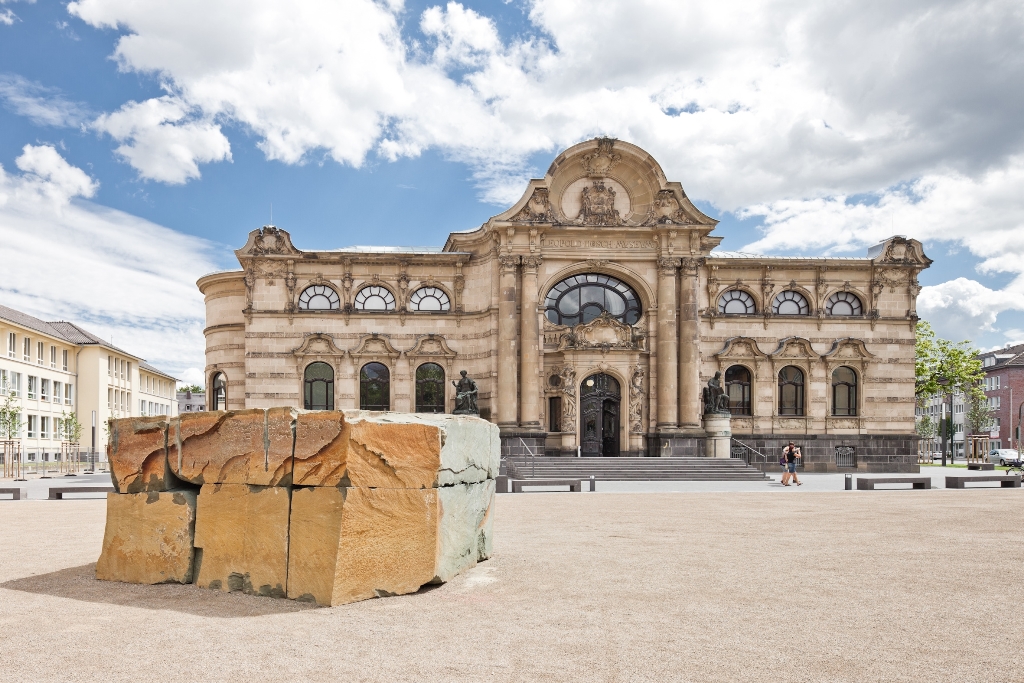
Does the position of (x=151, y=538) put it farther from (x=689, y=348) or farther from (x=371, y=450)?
(x=689, y=348)

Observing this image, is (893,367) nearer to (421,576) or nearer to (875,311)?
(875,311)

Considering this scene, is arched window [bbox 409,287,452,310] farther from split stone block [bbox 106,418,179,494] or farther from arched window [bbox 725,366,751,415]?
split stone block [bbox 106,418,179,494]

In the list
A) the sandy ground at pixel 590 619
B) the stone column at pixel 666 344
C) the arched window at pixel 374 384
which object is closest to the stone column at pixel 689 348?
the stone column at pixel 666 344

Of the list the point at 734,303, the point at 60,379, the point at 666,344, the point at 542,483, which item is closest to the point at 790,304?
the point at 734,303

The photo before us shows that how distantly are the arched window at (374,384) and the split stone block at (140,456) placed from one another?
2949 cm

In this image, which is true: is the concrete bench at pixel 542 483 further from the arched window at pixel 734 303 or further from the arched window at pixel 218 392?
the arched window at pixel 218 392

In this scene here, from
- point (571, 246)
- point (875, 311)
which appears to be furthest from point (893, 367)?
point (571, 246)

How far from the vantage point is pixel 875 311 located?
134 ft

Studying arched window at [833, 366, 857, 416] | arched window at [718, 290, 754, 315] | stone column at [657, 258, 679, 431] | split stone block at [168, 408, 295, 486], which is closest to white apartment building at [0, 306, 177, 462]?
stone column at [657, 258, 679, 431]

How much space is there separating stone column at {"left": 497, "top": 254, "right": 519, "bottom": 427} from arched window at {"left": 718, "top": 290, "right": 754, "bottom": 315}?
1099cm

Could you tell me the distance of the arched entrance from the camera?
125ft

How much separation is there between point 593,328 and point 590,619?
3005cm

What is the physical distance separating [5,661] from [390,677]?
3.37m

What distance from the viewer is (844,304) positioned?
135 ft
